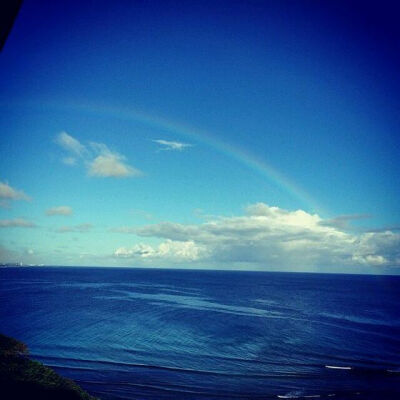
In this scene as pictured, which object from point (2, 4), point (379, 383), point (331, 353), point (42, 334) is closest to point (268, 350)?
point (331, 353)

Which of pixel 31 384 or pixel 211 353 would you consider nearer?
pixel 31 384

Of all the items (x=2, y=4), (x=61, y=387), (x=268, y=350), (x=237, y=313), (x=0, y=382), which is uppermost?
(x=2, y=4)

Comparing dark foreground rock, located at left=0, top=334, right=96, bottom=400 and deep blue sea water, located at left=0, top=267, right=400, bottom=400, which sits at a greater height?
dark foreground rock, located at left=0, top=334, right=96, bottom=400

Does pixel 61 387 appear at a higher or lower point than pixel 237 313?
higher

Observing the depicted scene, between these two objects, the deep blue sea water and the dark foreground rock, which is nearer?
the dark foreground rock

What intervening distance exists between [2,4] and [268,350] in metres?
43.1

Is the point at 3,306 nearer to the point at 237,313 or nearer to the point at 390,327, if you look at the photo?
the point at 237,313

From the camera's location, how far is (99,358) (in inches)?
1255

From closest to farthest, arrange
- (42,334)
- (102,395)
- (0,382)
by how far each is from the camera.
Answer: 1. (0,382)
2. (102,395)
3. (42,334)

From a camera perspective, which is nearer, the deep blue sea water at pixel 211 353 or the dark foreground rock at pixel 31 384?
the dark foreground rock at pixel 31 384

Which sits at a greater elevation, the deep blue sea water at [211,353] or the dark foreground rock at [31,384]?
the dark foreground rock at [31,384]

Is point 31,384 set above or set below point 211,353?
above

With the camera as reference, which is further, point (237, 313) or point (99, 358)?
point (237, 313)

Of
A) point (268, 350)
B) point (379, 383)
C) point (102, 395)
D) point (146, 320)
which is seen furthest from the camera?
point (146, 320)
